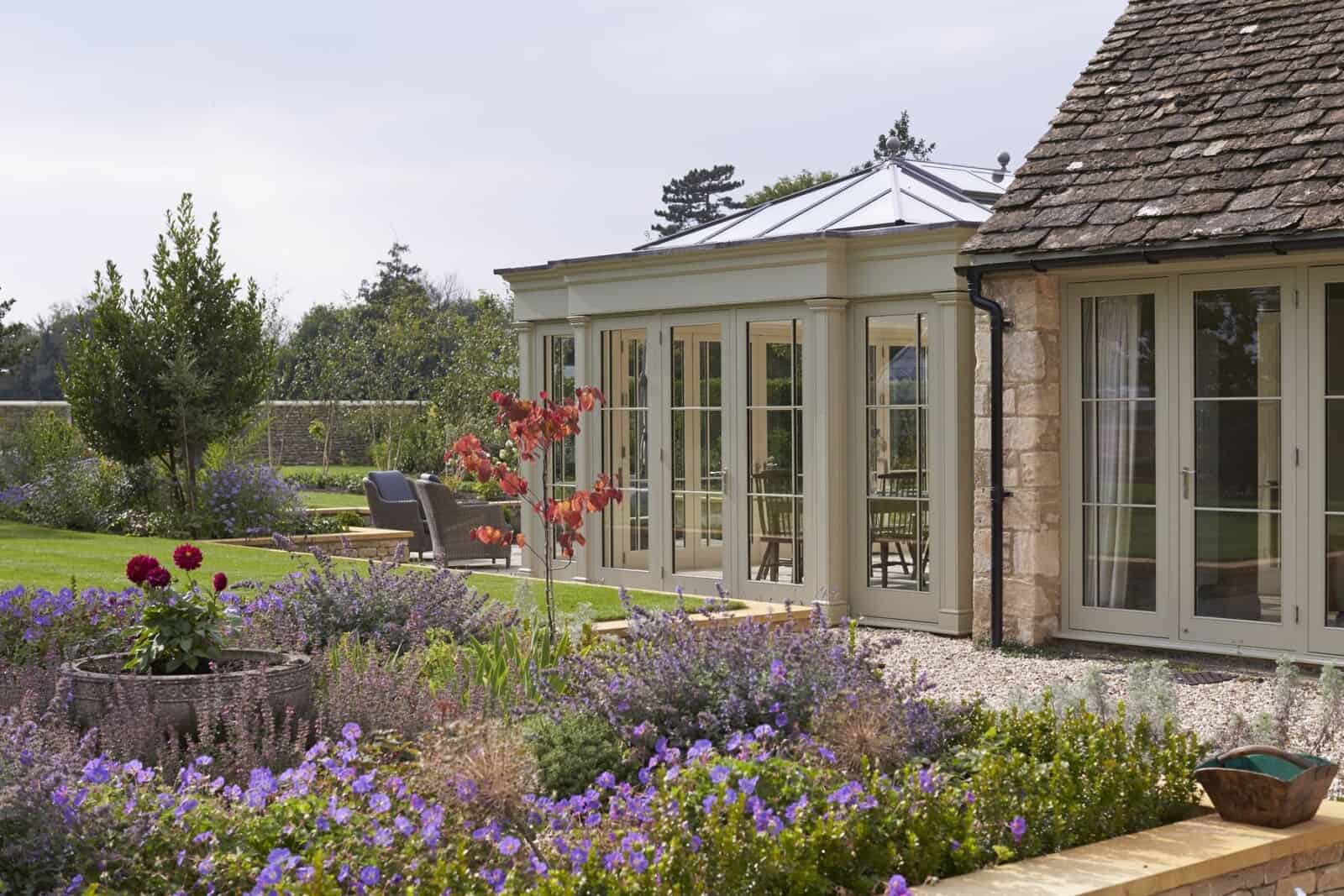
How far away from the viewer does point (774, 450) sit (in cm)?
1145

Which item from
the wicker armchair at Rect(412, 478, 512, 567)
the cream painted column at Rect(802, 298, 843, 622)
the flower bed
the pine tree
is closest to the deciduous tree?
the wicker armchair at Rect(412, 478, 512, 567)

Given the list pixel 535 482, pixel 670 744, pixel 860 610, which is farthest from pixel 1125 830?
pixel 535 482

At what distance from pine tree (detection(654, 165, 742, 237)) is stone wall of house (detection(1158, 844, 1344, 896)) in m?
49.7

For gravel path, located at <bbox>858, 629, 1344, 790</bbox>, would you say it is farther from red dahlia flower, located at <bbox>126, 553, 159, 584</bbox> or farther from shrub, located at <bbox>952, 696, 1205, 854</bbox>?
red dahlia flower, located at <bbox>126, 553, 159, 584</bbox>

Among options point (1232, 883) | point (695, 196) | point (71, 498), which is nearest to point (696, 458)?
point (1232, 883)

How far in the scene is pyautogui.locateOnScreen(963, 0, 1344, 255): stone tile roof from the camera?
29.2 ft

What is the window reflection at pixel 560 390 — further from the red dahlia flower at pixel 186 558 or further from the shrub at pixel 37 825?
the shrub at pixel 37 825

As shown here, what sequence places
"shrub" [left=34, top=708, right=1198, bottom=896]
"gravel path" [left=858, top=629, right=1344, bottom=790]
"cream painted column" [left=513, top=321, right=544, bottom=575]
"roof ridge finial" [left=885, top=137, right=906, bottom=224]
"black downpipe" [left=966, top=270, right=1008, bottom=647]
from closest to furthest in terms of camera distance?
"shrub" [left=34, top=708, right=1198, bottom=896], "gravel path" [left=858, top=629, right=1344, bottom=790], "black downpipe" [left=966, top=270, right=1008, bottom=647], "roof ridge finial" [left=885, top=137, right=906, bottom=224], "cream painted column" [left=513, top=321, right=544, bottom=575]

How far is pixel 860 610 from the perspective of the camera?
11.1 m

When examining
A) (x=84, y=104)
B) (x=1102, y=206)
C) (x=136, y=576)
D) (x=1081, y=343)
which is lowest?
(x=136, y=576)

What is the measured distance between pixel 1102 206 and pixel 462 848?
288 inches

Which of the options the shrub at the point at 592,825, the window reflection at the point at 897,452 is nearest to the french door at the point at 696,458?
the window reflection at the point at 897,452

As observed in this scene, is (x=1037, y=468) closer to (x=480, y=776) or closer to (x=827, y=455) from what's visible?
(x=827, y=455)

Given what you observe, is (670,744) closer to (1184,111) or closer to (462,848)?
(462,848)
